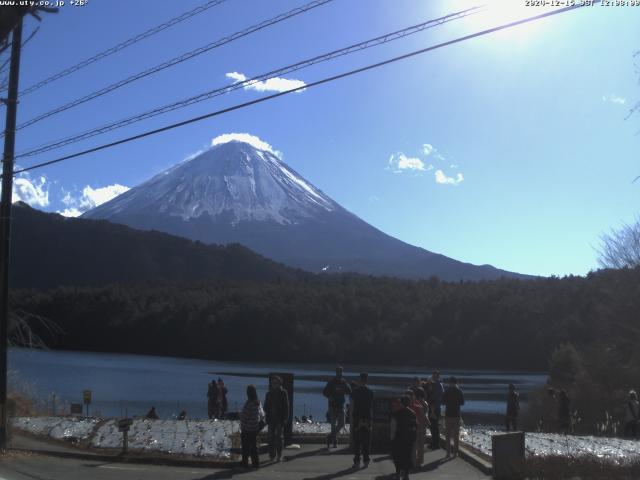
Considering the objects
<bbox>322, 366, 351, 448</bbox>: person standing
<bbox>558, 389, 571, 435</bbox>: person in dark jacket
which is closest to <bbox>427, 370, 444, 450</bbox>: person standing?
<bbox>322, 366, 351, 448</bbox>: person standing

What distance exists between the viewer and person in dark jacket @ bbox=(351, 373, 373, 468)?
39.2 ft

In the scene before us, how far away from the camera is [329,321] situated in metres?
106

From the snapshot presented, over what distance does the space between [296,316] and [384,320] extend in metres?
11.4

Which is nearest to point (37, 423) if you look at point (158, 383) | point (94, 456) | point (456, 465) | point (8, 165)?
point (94, 456)

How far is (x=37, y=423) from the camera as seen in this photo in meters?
16.9

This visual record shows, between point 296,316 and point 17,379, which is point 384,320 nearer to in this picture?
point 296,316

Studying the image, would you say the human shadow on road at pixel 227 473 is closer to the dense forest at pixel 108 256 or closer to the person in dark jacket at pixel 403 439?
the person in dark jacket at pixel 403 439

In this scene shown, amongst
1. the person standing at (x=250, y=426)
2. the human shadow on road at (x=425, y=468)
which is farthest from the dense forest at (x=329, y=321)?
the person standing at (x=250, y=426)

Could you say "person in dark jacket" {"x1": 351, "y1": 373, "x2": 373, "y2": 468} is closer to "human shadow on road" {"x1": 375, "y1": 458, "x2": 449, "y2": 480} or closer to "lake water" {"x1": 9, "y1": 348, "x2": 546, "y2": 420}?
"human shadow on road" {"x1": 375, "y1": 458, "x2": 449, "y2": 480}

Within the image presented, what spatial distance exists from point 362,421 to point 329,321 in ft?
310

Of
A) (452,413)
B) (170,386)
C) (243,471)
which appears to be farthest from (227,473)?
(170,386)

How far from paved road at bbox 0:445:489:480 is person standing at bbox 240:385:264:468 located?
212 millimetres

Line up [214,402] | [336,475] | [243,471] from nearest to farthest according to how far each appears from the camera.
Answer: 1. [336,475]
2. [243,471]
3. [214,402]

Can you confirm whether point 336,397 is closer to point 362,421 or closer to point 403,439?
point 362,421
